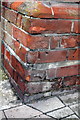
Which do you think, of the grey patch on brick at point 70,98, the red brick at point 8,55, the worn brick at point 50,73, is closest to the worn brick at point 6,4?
the red brick at point 8,55

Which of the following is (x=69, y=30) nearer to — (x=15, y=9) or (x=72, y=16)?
(x=72, y=16)

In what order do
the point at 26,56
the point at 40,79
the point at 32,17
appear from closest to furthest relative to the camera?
the point at 32,17
the point at 26,56
the point at 40,79

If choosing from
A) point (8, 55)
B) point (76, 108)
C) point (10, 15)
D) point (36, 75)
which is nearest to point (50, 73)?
point (36, 75)

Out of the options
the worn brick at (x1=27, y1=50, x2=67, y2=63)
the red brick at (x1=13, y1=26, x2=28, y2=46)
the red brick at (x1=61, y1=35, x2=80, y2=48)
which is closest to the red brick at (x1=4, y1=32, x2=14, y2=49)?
the red brick at (x1=13, y1=26, x2=28, y2=46)

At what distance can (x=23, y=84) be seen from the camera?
134 centimetres

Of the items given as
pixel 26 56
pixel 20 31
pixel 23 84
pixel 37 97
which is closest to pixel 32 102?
pixel 37 97

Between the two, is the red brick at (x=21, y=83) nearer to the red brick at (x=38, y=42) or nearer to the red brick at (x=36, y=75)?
the red brick at (x=36, y=75)

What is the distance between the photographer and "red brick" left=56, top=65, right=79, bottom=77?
1388mm

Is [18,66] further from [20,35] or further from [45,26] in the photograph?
[45,26]

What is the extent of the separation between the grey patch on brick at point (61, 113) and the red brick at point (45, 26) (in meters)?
0.59

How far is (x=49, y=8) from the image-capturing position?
1.18 m

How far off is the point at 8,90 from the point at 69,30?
72cm

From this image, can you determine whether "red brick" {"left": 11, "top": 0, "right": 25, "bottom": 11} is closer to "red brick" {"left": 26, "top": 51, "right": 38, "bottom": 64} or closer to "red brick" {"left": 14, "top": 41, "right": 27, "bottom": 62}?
"red brick" {"left": 14, "top": 41, "right": 27, "bottom": 62}

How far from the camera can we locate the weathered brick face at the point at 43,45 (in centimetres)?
118
